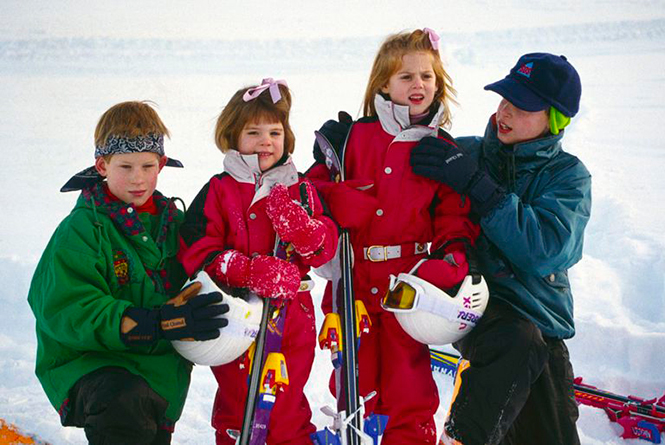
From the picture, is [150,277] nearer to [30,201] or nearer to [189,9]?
[30,201]

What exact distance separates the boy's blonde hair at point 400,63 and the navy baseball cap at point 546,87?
0.28m

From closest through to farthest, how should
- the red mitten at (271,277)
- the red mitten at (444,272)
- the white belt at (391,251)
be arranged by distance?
the red mitten at (271,277) → the red mitten at (444,272) → the white belt at (391,251)

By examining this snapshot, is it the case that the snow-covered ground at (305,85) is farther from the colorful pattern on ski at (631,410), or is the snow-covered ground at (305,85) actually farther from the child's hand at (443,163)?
the child's hand at (443,163)

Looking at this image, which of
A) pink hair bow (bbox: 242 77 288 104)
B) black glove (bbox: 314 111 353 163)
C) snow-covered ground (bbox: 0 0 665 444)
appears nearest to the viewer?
pink hair bow (bbox: 242 77 288 104)

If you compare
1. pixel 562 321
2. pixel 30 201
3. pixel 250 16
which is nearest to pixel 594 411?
pixel 562 321

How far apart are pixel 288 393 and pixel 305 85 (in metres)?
6.79

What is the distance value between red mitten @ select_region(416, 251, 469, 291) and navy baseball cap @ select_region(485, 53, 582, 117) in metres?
0.73

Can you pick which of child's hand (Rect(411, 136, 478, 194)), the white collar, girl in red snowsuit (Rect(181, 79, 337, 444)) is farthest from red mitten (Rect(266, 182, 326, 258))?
child's hand (Rect(411, 136, 478, 194))

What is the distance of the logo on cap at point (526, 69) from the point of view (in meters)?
2.77

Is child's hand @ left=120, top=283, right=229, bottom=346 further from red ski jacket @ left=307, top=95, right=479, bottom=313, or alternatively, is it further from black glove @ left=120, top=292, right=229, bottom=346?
red ski jacket @ left=307, top=95, right=479, bottom=313

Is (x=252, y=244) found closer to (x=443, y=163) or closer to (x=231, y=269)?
(x=231, y=269)

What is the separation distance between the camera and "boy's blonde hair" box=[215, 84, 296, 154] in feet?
8.91

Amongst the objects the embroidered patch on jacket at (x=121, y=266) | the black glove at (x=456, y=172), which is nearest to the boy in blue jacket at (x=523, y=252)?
the black glove at (x=456, y=172)

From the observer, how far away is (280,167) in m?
2.73
